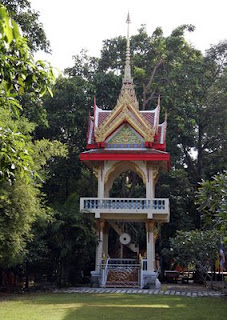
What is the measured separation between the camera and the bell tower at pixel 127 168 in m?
17.9

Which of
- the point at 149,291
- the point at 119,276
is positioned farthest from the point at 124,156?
the point at 149,291

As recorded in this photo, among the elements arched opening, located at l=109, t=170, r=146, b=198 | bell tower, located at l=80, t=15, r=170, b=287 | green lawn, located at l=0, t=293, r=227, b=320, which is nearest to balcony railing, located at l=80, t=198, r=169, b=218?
bell tower, located at l=80, t=15, r=170, b=287

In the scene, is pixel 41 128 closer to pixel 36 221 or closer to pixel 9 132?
pixel 36 221

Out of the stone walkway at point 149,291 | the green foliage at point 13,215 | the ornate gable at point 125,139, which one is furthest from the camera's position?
the ornate gable at point 125,139

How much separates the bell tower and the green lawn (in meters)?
3.60

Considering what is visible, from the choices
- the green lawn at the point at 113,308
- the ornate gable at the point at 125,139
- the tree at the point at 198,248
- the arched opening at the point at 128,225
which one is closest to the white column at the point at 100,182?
the ornate gable at the point at 125,139

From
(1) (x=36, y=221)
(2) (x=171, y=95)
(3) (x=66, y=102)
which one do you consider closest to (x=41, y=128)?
(3) (x=66, y=102)

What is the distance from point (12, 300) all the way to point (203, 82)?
1618 centimetres

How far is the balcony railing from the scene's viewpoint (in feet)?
59.0

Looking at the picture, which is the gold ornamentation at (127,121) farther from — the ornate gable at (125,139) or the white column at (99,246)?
the white column at (99,246)

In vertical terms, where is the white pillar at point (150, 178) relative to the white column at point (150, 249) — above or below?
above

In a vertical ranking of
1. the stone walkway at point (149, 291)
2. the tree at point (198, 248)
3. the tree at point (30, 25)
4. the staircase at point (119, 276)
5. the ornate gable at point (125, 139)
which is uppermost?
the tree at point (30, 25)

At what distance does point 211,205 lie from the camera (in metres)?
10.8

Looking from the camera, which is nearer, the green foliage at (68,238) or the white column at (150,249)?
the green foliage at (68,238)
